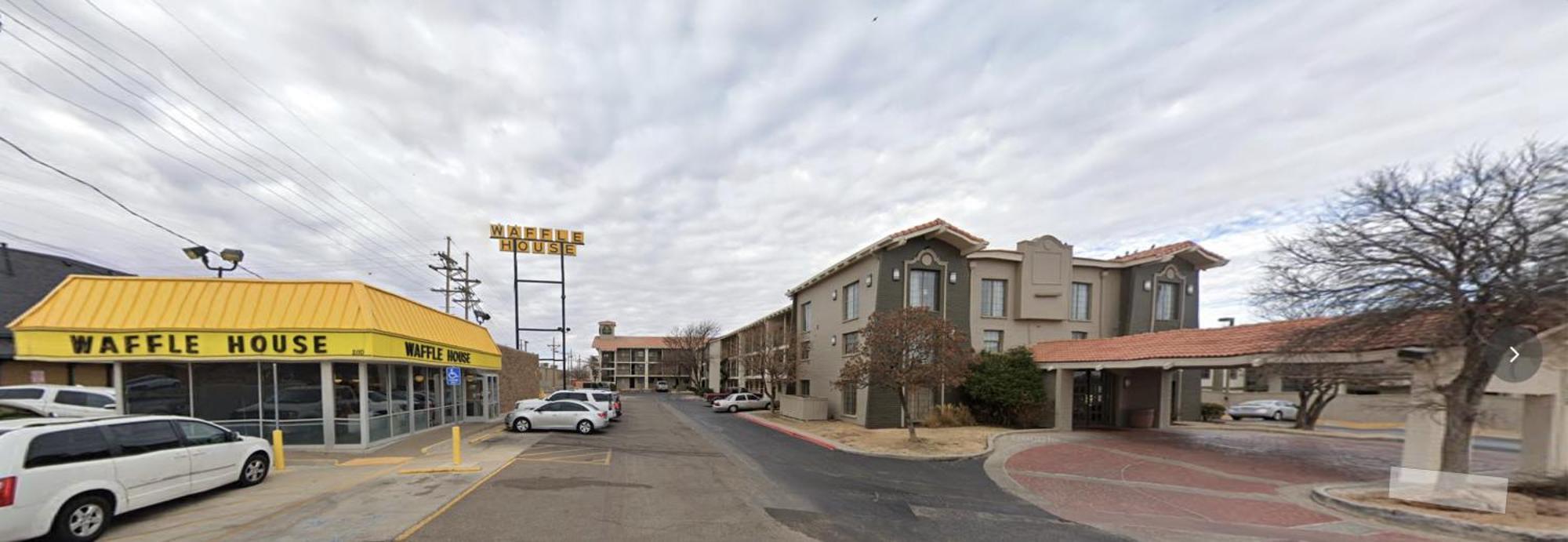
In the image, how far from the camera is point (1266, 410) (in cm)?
3334

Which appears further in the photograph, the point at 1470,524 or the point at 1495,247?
the point at 1495,247

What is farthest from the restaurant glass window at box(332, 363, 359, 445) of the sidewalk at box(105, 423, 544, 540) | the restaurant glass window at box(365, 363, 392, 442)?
the sidewalk at box(105, 423, 544, 540)

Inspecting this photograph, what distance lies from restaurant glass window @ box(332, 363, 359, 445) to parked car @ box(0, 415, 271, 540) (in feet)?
17.4

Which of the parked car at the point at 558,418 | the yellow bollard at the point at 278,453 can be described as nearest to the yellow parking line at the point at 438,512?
the yellow bollard at the point at 278,453

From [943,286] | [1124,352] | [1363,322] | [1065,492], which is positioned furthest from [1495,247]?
[943,286]

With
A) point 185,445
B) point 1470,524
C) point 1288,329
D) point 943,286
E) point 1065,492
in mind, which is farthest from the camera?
point 943,286

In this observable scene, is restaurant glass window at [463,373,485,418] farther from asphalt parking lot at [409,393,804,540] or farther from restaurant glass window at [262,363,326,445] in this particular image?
asphalt parking lot at [409,393,804,540]

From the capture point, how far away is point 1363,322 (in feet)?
34.9

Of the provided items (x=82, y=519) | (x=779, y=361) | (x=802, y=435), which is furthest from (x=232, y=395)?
(x=779, y=361)

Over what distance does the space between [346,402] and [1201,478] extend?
2206 cm

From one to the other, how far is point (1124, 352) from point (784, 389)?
21.5 m

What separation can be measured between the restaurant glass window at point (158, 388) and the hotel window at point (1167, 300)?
36.7 m

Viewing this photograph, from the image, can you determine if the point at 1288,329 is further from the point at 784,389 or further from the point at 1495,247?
the point at 784,389

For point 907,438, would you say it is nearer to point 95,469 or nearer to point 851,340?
point 851,340
